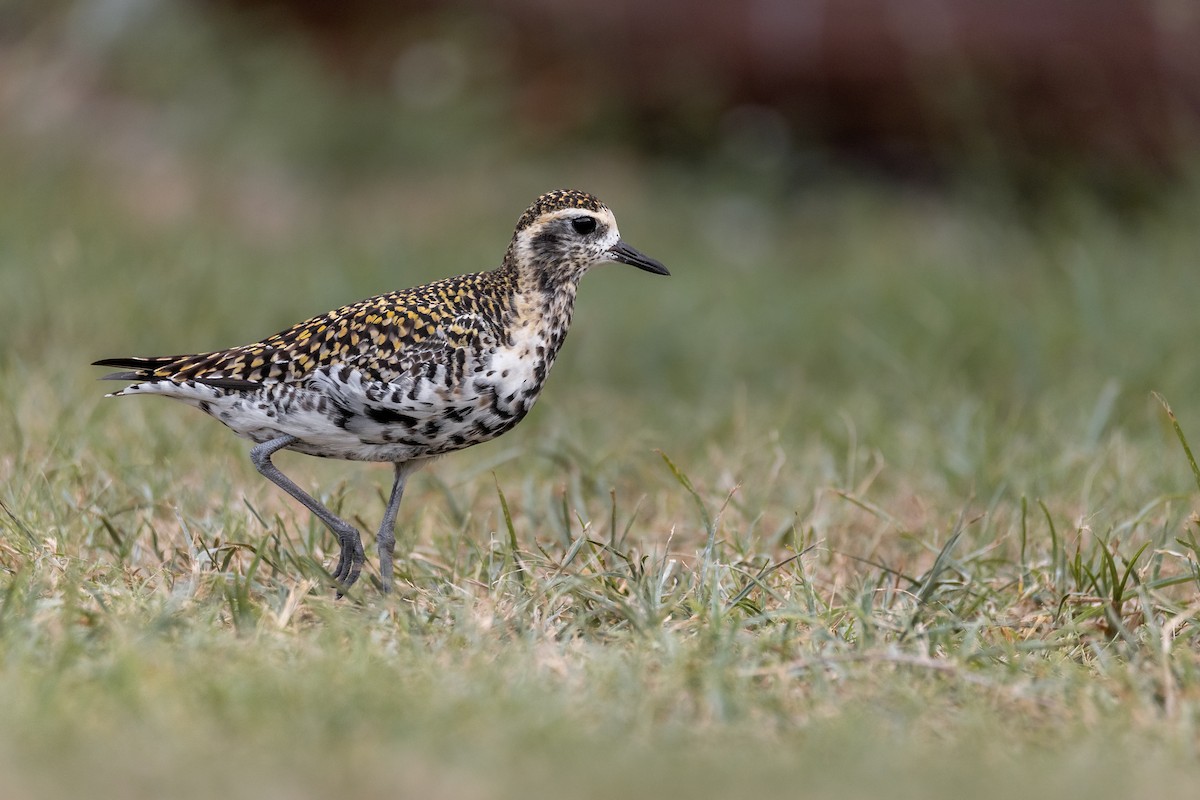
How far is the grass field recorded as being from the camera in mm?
3072

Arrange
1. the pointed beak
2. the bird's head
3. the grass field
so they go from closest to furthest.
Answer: the grass field, the bird's head, the pointed beak

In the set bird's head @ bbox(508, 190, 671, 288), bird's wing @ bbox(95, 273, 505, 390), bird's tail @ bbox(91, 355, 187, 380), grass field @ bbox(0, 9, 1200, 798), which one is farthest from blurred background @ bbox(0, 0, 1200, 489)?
bird's wing @ bbox(95, 273, 505, 390)

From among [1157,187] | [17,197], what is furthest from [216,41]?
[1157,187]

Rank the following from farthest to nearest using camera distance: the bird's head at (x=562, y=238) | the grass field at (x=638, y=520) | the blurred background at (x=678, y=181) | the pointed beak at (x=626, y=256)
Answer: the blurred background at (x=678, y=181)
the pointed beak at (x=626, y=256)
the bird's head at (x=562, y=238)
the grass field at (x=638, y=520)

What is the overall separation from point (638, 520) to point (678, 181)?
19.9ft

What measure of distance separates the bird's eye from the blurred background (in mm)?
1979

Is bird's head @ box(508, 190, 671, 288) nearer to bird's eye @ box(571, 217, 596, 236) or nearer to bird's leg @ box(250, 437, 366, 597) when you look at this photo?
bird's eye @ box(571, 217, 596, 236)

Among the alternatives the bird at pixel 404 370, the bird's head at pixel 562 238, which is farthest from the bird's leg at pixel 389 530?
the bird's head at pixel 562 238

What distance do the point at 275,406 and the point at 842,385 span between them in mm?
A: 3807

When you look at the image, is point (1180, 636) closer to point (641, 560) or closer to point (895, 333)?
point (641, 560)

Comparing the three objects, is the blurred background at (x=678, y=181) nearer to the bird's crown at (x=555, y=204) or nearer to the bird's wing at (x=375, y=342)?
the bird's crown at (x=555, y=204)

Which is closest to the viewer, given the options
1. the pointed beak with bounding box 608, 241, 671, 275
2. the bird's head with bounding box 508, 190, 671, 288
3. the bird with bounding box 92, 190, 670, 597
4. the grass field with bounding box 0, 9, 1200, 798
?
the grass field with bounding box 0, 9, 1200, 798

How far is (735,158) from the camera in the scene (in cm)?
1093

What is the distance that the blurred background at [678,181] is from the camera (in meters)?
7.28
